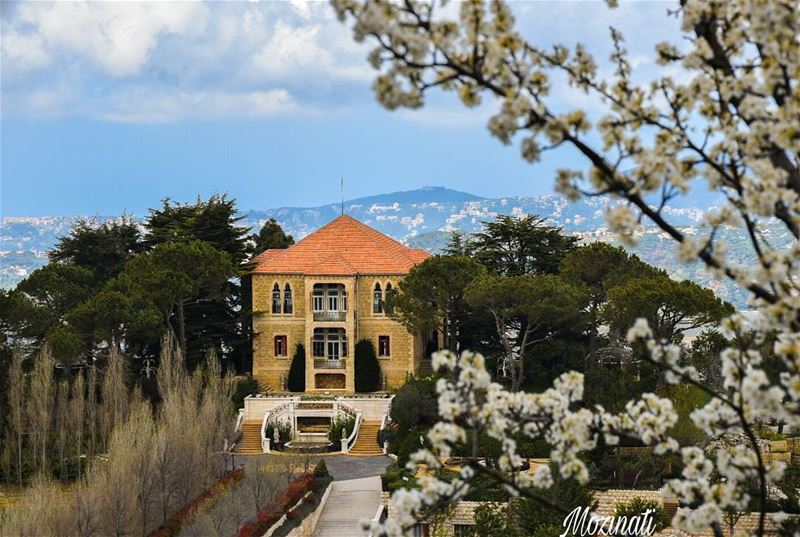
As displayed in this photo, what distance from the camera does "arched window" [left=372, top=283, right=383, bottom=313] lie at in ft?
133

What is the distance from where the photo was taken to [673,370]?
5.75 metres

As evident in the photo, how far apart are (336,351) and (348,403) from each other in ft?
11.1

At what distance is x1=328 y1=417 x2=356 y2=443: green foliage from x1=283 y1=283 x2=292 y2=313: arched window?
20.3 ft

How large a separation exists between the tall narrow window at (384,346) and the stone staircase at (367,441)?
4.32 meters

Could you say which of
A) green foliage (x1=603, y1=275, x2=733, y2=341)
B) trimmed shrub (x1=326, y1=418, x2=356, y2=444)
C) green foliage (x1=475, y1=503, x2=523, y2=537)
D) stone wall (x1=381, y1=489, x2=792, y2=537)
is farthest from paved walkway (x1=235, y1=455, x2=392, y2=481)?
green foliage (x1=603, y1=275, x2=733, y2=341)

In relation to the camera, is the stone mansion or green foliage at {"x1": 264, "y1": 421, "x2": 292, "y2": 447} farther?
the stone mansion

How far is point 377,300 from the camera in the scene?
40.8 m

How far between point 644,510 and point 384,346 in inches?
704

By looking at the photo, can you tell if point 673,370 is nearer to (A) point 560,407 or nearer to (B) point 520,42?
(A) point 560,407

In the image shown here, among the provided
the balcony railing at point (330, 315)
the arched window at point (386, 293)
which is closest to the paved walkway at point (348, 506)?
the arched window at point (386, 293)

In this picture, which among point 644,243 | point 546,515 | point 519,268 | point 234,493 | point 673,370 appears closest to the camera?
point 673,370

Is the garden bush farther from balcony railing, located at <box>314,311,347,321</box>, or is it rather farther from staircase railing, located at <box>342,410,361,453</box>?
balcony railing, located at <box>314,311,347,321</box>

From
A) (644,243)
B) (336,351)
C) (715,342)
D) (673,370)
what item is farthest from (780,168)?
(644,243)

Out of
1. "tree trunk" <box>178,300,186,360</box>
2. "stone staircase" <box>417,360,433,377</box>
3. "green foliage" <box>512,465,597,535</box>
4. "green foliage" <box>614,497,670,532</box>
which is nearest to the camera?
"green foliage" <box>512,465,597,535</box>
